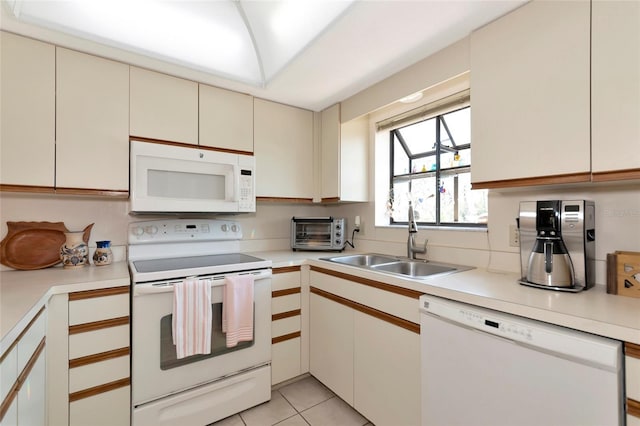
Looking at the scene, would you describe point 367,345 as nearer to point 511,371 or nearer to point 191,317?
point 511,371

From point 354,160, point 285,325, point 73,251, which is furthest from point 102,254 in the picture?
point 354,160

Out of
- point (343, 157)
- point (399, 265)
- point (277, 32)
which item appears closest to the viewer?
point (277, 32)

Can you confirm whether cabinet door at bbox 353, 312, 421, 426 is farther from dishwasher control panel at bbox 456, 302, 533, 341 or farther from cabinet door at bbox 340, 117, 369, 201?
cabinet door at bbox 340, 117, 369, 201

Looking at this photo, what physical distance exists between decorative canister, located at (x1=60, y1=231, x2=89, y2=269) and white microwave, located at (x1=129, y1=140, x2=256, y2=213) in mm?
385

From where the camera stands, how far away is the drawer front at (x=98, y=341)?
139 centimetres

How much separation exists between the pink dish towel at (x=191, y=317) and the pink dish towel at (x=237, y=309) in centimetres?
11

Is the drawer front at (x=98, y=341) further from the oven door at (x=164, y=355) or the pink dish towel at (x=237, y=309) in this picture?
the pink dish towel at (x=237, y=309)

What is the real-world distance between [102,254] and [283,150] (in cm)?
149

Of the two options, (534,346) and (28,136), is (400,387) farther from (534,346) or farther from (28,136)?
(28,136)

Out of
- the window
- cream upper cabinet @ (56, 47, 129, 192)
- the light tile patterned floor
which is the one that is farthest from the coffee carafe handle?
cream upper cabinet @ (56, 47, 129, 192)

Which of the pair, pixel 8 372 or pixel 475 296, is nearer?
pixel 8 372

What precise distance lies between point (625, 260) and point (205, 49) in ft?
7.94

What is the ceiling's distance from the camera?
141 centimetres

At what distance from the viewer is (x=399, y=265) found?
82.2 inches
